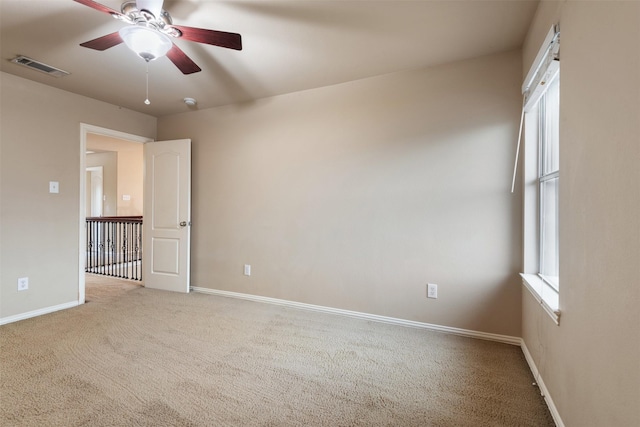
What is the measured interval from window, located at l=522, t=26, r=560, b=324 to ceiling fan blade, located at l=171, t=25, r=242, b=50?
176cm

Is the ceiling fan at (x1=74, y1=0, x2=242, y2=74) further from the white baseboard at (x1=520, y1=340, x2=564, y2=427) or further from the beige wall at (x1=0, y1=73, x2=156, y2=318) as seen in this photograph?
the white baseboard at (x1=520, y1=340, x2=564, y2=427)

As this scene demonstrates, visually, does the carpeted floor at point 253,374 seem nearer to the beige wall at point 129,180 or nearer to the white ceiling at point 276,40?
the white ceiling at point 276,40

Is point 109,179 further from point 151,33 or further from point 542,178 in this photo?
point 542,178

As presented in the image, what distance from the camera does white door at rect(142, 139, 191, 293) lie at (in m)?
3.93

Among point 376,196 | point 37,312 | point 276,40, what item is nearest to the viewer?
point 276,40

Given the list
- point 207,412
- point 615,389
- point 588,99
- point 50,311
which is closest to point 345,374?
point 207,412

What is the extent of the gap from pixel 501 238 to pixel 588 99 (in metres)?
1.49

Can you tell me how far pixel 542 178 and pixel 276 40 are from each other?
2.21m

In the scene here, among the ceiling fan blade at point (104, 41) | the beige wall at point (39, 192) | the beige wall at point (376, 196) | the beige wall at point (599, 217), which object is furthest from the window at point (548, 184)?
the beige wall at point (39, 192)

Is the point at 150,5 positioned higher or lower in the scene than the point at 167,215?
higher

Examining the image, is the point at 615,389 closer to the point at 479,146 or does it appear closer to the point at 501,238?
the point at 501,238

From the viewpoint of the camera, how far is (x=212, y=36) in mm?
1799

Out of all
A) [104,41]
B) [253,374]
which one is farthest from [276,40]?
[253,374]

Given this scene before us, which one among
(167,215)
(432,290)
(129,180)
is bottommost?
(432,290)
